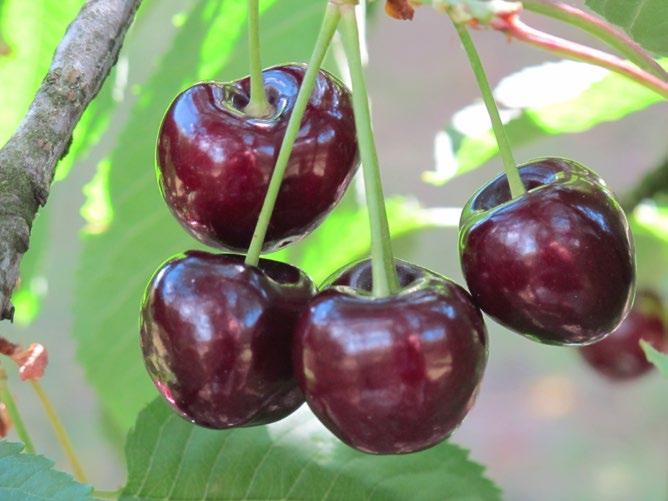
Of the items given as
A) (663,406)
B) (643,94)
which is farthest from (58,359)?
(643,94)

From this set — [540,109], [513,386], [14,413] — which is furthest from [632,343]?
[513,386]

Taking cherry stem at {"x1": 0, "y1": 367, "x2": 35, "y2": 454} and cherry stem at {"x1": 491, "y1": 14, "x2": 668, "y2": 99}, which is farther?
cherry stem at {"x1": 0, "y1": 367, "x2": 35, "y2": 454}

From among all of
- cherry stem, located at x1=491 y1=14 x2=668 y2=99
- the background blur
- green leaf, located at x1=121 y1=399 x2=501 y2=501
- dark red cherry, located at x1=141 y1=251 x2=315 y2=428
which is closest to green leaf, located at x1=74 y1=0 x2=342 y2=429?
green leaf, located at x1=121 y1=399 x2=501 y2=501

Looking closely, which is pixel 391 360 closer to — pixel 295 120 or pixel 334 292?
pixel 334 292

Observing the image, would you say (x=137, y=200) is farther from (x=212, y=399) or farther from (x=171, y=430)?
(x=212, y=399)

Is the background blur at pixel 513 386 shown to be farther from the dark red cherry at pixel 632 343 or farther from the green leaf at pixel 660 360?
the green leaf at pixel 660 360

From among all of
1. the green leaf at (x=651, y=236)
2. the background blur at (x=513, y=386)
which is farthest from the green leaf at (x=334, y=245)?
the background blur at (x=513, y=386)

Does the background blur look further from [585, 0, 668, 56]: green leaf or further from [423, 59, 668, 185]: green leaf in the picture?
[585, 0, 668, 56]: green leaf
